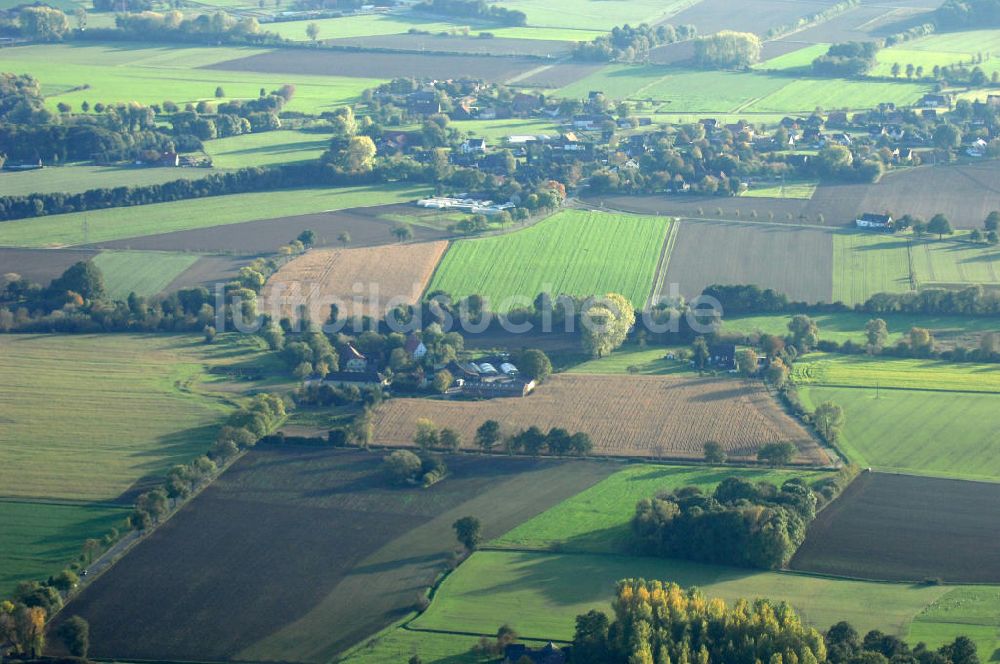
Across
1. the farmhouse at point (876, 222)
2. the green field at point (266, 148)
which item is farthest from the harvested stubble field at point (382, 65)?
the farmhouse at point (876, 222)

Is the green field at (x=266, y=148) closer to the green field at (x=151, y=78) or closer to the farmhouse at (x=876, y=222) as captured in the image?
the green field at (x=151, y=78)

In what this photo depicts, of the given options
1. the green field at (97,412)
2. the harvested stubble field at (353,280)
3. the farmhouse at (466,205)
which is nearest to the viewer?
the green field at (97,412)

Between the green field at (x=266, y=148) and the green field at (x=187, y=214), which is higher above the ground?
the green field at (x=266, y=148)

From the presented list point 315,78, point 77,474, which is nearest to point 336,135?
point 315,78

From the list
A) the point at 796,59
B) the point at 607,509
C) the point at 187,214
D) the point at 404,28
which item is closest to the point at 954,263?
the point at 607,509

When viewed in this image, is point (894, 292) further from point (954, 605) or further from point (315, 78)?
point (315, 78)

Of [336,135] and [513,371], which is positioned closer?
[513,371]
